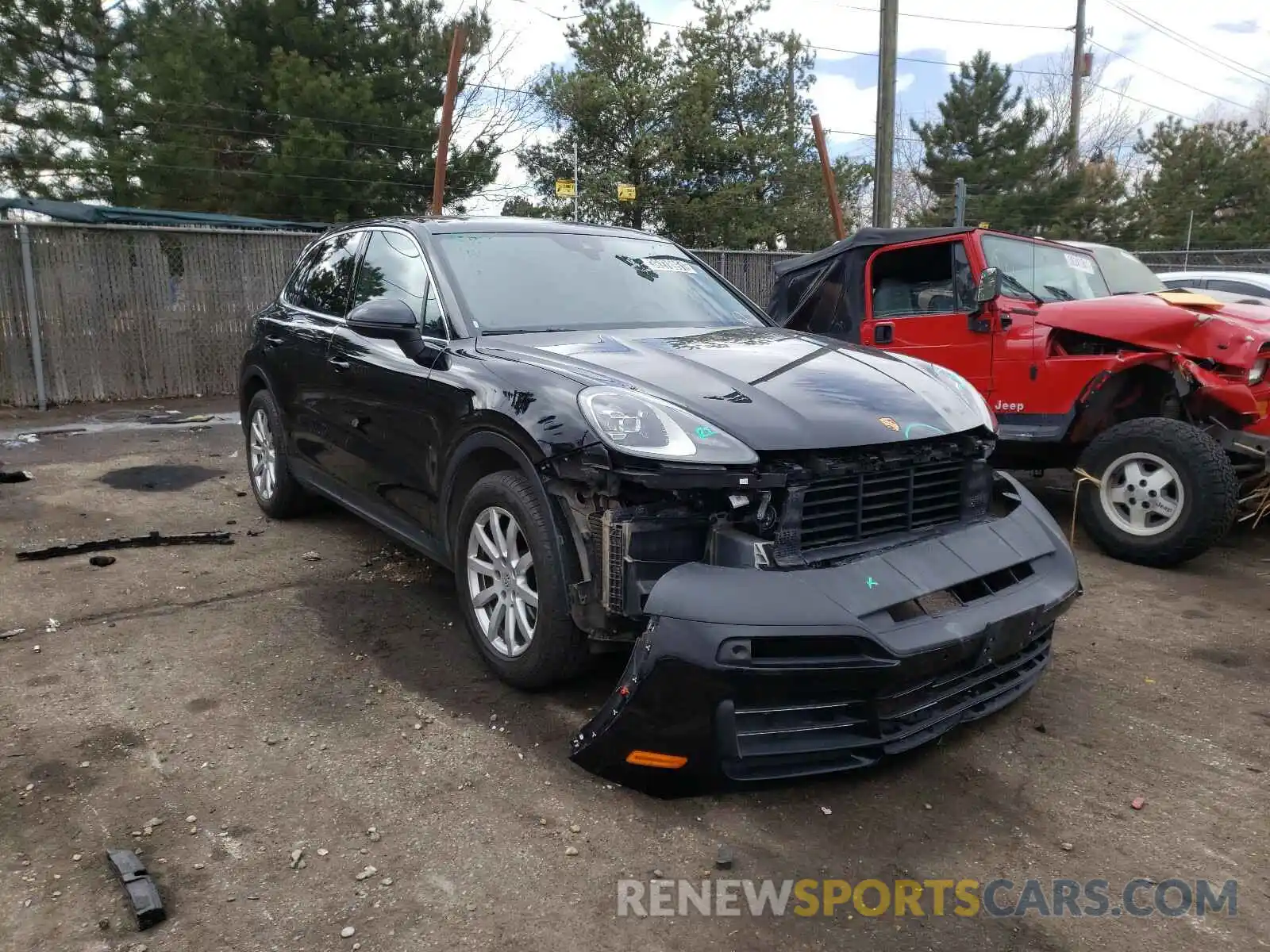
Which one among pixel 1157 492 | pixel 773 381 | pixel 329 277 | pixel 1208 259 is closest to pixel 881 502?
pixel 773 381

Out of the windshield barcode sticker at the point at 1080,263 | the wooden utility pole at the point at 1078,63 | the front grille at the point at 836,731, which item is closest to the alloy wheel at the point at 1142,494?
the windshield barcode sticker at the point at 1080,263

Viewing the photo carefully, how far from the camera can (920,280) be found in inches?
269

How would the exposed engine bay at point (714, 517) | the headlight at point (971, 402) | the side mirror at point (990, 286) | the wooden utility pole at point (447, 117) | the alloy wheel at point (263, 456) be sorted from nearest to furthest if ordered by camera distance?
the exposed engine bay at point (714, 517) → the headlight at point (971, 402) → the alloy wheel at point (263, 456) → the side mirror at point (990, 286) → the wooden utility pole at point (447, 117)

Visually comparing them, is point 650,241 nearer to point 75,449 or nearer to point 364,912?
point 364,912

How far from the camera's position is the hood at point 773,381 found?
9.52 feet

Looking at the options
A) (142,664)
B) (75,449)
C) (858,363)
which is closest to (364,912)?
(142,664)

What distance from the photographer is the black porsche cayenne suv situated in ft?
8.40

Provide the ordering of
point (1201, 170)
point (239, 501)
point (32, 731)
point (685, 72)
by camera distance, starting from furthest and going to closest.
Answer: point (1201, 170)
point (685, 72)
point (239, 501)
point (32, 731)

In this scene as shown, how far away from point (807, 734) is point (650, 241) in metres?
2.97

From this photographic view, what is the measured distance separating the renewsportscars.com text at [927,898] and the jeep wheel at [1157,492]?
296cm

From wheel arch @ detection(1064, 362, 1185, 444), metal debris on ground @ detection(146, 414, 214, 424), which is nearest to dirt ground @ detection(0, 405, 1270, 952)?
wheel arch @ detection(1064, 362, 1185, 444)

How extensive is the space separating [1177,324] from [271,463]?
17.7 feet

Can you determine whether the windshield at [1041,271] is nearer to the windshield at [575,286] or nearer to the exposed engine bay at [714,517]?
the windshield at [575,286]

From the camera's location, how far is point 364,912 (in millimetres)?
2293
